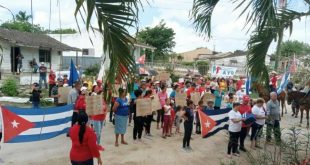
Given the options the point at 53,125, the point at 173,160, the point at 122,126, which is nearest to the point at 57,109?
the point at 53,125

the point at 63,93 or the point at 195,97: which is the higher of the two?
the point at 63,93

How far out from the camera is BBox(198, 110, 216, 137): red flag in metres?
10.5

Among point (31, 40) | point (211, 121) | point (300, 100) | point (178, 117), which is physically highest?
point (31, 40)

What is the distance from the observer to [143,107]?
35.6ft

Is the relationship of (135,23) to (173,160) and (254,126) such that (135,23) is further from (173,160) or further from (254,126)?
(254,126)

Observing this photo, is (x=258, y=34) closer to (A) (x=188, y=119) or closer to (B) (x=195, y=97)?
(A) (x=188, y=119)

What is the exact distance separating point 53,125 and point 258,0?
5939 millimetres

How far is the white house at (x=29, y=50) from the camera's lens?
2534cm

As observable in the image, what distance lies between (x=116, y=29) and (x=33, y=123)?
18.9ft

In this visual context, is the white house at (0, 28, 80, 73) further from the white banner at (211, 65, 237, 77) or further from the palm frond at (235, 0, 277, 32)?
the palm frond at (235, 0, 277, 32)

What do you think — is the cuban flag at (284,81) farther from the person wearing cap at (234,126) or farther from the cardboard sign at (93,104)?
the cardboard sign at (93,104)

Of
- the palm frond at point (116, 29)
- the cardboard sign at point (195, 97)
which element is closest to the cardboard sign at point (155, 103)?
the cardboard sign at point (195, 97)

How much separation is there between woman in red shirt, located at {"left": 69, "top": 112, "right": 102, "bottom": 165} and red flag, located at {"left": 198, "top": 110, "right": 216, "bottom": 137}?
5163 mm

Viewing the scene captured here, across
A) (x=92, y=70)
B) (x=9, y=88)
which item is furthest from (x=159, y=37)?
(x=9, y=88)
